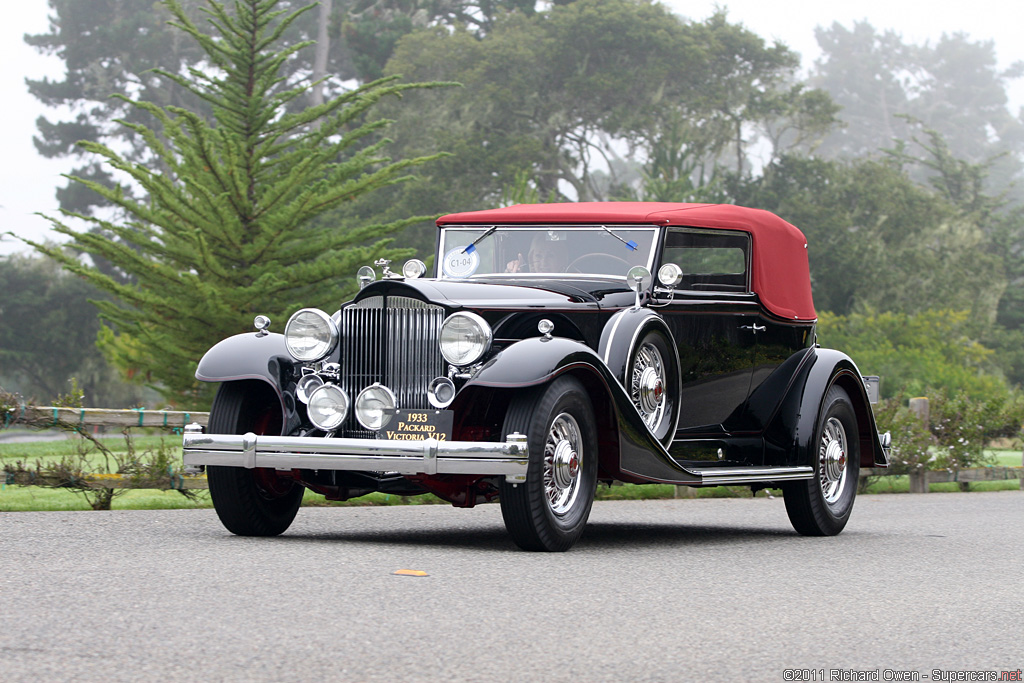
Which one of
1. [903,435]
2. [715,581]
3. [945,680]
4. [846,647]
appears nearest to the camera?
[945,680]

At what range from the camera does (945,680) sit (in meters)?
4.56

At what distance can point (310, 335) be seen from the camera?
26.0 feet

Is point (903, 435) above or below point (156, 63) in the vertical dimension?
below

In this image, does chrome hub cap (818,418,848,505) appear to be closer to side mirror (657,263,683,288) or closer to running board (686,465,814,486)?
running board (686,465,814,486)

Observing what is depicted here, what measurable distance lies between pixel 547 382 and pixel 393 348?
1000mm

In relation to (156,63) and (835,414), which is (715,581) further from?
(156,63)

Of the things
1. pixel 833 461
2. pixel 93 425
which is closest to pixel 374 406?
pixel 93 425

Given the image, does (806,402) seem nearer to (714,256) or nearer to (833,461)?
(833,461)

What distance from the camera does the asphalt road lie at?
14.9 ft

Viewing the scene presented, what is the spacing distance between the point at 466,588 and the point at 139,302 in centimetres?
1586

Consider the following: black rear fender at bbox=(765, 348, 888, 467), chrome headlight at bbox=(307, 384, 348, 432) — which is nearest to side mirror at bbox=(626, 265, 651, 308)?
black rear fender at bbox=(765, 348, 888, 467)

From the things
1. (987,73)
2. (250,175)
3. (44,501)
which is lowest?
(44,501)

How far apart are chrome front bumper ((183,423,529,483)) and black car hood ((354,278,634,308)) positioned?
950 millimetres

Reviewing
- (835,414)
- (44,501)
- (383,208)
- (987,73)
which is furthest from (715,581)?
(987,73)
